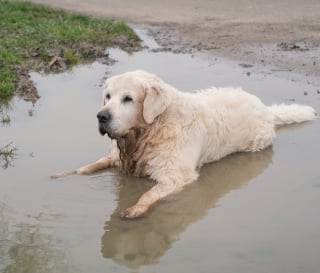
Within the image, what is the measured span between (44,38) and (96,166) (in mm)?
6140

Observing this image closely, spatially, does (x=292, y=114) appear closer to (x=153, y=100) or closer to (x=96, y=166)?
(x=153, y=100)

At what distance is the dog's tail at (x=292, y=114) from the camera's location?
7.11m

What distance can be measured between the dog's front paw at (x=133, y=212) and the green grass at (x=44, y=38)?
3.88 meters

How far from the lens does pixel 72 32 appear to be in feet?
38.8

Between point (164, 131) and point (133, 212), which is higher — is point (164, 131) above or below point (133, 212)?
above

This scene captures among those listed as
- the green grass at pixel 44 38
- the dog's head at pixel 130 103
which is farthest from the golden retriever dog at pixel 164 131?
the green grass at pixel 44 38

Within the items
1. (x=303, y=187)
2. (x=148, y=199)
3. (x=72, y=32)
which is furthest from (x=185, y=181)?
(x=72, y=32)

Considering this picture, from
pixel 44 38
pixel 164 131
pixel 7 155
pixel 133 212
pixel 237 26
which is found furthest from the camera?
pixel 237 26

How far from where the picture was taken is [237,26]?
43.7ft

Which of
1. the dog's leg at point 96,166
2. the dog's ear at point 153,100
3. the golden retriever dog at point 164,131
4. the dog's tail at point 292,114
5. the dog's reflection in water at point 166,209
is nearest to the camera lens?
the dog's reflection in water at point 166,209

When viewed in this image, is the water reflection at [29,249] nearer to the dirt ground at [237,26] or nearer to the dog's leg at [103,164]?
the dog's leg at [103,164]

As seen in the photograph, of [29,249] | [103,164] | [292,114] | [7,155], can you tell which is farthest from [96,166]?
[292,114]

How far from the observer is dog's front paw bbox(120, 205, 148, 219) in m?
4.79

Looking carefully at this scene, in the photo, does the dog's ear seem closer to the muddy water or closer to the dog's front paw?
the muddy water
